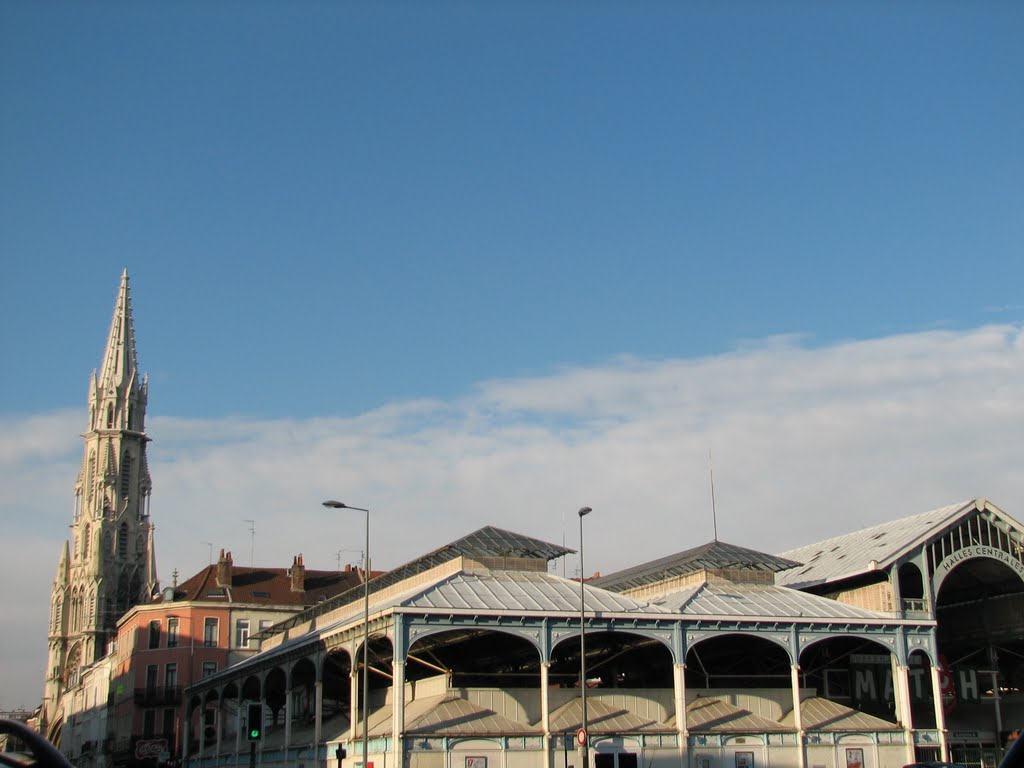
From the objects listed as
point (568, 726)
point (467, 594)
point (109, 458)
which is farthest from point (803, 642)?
point (109, 458)

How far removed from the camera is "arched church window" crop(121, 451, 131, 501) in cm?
13100

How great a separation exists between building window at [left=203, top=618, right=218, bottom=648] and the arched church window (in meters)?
47.3

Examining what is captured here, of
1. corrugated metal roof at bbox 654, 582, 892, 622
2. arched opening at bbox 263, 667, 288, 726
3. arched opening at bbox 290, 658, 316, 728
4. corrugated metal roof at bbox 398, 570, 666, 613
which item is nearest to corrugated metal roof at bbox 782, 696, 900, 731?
corrugated metal roof at bbox 654, 582, 892, 622

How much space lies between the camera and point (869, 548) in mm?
60250

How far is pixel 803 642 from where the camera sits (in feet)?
162

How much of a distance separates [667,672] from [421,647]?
12.6 m

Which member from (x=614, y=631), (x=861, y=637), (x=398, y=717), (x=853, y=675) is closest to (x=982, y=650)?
(x=853, y=675)

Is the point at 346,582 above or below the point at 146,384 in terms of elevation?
below

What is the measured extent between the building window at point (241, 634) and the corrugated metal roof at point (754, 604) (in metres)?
45.6

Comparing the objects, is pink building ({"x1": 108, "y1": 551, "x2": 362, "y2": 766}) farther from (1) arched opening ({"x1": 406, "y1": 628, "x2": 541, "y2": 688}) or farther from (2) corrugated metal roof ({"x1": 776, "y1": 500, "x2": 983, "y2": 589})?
(2) corrugated metal roof ({"x1": 776, "y1": 500, "x2": 983, "y2": 589})

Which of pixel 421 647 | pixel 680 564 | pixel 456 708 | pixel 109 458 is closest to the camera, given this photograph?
pixel 456 708

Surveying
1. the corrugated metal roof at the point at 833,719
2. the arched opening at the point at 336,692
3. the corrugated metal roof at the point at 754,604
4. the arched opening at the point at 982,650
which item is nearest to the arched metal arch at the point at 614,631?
the corrugated metal roof at the point at 754,604

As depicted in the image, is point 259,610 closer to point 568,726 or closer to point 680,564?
point 680,564

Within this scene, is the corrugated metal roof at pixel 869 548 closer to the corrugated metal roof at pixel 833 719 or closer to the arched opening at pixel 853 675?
the arched opening at pixel 853 675
